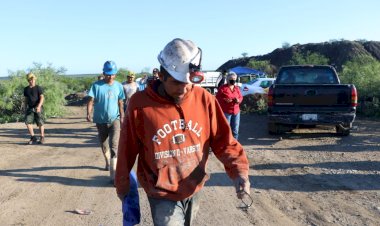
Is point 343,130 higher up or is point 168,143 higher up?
point 168,143

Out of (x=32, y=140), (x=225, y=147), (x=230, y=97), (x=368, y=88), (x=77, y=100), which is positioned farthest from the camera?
(x=77, y=100)

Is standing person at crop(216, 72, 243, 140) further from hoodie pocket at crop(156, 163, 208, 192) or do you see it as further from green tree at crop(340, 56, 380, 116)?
green tree at crop(340, 56, 380, 116)

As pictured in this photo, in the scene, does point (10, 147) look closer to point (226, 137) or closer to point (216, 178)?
point (216, 178)

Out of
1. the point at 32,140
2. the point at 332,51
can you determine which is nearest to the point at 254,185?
the point at 32,140

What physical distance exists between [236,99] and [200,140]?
707 cm

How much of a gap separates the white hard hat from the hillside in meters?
52.5

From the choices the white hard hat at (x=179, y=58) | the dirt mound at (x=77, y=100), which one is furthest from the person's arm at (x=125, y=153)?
the dirt mound at (x=77, y=100)

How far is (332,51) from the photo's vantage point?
59.9m

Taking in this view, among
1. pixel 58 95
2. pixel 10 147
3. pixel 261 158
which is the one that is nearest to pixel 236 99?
pixel 261 158

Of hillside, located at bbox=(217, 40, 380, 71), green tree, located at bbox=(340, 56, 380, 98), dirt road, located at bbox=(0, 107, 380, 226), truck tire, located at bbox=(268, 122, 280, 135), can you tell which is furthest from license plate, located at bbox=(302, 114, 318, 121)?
hillside, located at bbox=(217, 40, 380, 71)

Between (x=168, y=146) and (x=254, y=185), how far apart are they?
4.46 meters

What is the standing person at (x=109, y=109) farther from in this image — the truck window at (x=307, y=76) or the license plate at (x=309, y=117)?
the truck window at (x=307, y=76)

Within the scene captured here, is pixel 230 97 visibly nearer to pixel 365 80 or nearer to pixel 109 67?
pixel 109 67

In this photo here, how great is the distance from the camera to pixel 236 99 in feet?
33.2
